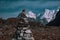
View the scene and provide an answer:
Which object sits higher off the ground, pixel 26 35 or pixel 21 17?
pixel 21 17

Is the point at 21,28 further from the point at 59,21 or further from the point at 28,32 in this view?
the point at 59,21

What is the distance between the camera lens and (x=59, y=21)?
646 ft

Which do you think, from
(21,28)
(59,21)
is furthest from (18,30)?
(59,21)

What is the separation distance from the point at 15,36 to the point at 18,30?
35 cm

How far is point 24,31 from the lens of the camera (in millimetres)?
11188

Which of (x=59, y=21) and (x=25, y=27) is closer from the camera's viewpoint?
(x=25, y=27)

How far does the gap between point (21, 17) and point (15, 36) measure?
110 centimetres

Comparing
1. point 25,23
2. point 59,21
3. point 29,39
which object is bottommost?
point 59,21

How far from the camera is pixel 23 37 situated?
10906mm

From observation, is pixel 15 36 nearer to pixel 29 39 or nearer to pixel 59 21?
pixel 29 39

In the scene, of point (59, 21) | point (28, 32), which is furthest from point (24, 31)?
point (59, 21)

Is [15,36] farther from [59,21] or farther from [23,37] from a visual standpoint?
[59,21]

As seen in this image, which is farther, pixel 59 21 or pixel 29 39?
pixel 59 21

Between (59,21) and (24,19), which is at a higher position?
(24,19)
